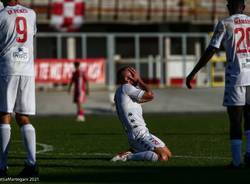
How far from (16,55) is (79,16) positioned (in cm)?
3258

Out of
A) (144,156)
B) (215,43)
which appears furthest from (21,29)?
(144,156)

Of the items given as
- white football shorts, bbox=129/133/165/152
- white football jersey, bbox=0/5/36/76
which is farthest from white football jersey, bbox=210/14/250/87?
white football jersey, bbox=0/5/36/76

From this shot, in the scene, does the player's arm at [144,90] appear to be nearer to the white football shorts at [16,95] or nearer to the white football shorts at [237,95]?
the white football shorts at [237,95]

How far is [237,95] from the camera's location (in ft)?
37.0

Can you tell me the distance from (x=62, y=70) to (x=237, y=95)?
1117 inches

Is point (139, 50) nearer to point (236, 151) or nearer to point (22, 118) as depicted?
point (236, 151)

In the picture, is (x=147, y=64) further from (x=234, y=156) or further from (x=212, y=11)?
(x=234, y=156)

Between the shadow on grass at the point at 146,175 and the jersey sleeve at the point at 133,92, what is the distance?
1.57 m

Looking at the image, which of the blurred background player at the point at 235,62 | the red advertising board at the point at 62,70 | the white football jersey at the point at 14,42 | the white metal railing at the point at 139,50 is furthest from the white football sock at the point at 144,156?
the white metal railing at the point at 139,50

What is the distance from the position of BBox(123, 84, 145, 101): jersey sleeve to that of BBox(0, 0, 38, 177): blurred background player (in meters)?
2.45

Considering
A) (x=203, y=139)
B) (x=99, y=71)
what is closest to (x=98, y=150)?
(x=203, y=139)

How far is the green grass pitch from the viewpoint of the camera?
10289mm

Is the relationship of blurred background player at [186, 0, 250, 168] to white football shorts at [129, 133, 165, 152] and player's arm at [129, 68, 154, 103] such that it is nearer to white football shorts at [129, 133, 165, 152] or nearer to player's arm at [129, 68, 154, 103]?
player's arm at [129, 68, 154, 103]

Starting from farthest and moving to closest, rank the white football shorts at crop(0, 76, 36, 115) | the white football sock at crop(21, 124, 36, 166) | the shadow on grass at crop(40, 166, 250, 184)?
the white football sock at crop(21, 124, 36, 166) < the white football shorts at crop(0, 76, 36, 115) < the shadow on grass at crop(40, 166, 250, 184)
